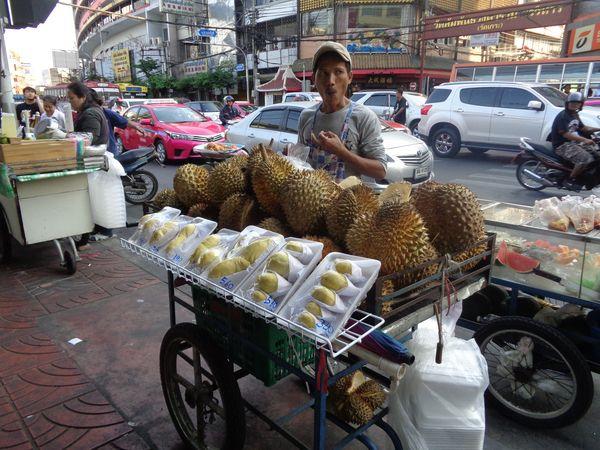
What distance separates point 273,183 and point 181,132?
355 inches

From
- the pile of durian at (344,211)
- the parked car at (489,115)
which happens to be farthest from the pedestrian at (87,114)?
the parked car at (489,115)

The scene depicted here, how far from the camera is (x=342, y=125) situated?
2340mm

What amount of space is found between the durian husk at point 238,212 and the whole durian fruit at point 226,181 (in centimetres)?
5

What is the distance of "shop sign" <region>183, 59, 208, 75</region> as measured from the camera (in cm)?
3750

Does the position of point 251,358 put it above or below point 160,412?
above

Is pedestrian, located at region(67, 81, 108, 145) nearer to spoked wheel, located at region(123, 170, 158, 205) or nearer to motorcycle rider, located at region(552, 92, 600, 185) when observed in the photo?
spoked wheel, located at region(123, 170, 158, 205)

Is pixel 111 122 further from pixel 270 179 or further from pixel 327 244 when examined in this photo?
pixel 327 244

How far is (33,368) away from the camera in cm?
276

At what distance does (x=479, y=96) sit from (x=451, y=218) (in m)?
10.6

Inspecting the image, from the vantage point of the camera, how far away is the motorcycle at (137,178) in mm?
5926

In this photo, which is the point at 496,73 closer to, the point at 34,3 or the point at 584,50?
the point at 584,50

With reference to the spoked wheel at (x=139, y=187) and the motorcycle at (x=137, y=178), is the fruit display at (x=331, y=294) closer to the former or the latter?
the motorcycle at (x=137, y=178)

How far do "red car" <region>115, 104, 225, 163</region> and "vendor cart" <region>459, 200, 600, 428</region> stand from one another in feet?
27.8

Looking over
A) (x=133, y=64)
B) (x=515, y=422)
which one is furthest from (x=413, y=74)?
(x=133, y=64)
